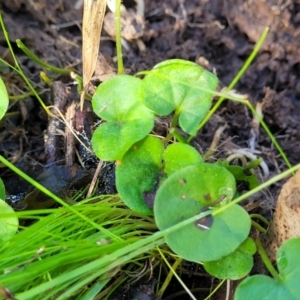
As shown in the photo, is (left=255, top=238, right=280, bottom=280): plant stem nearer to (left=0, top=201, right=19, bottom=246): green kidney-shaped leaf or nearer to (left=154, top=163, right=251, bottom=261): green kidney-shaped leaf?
(left=154, top=163, right=251, bottom=261): green kidney-shaped leaf

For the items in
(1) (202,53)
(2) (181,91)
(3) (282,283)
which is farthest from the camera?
(1) (202,53)

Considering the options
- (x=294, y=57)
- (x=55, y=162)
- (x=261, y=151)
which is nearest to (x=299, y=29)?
(x=294, y=57)

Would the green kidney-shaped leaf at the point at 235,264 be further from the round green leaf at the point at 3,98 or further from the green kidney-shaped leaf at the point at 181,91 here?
the round green leaf at the point at 3,98

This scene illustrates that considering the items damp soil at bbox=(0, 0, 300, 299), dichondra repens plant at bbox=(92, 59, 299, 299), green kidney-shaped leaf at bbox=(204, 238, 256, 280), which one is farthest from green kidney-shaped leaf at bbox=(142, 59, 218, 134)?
damp soil at bbox=(0, 0, 300, 299)

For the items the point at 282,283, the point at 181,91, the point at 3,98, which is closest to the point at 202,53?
the point at 181,91

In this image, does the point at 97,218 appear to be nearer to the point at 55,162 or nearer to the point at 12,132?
the point at 55,162

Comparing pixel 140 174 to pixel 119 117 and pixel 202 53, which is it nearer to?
pixel 119 117

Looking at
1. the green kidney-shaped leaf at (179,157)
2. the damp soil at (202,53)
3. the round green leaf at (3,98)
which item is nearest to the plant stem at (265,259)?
the green kidney-shaped leaf at (179,157)

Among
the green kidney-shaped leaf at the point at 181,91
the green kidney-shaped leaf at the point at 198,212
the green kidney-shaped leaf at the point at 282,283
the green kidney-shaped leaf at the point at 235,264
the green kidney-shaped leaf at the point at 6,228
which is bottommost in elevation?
the green kidney-shaped leaf at the point at 6,228

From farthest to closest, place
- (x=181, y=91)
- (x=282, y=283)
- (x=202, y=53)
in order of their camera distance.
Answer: (x=202, y=53), (x=181, y=91), (x=282, y=283)
